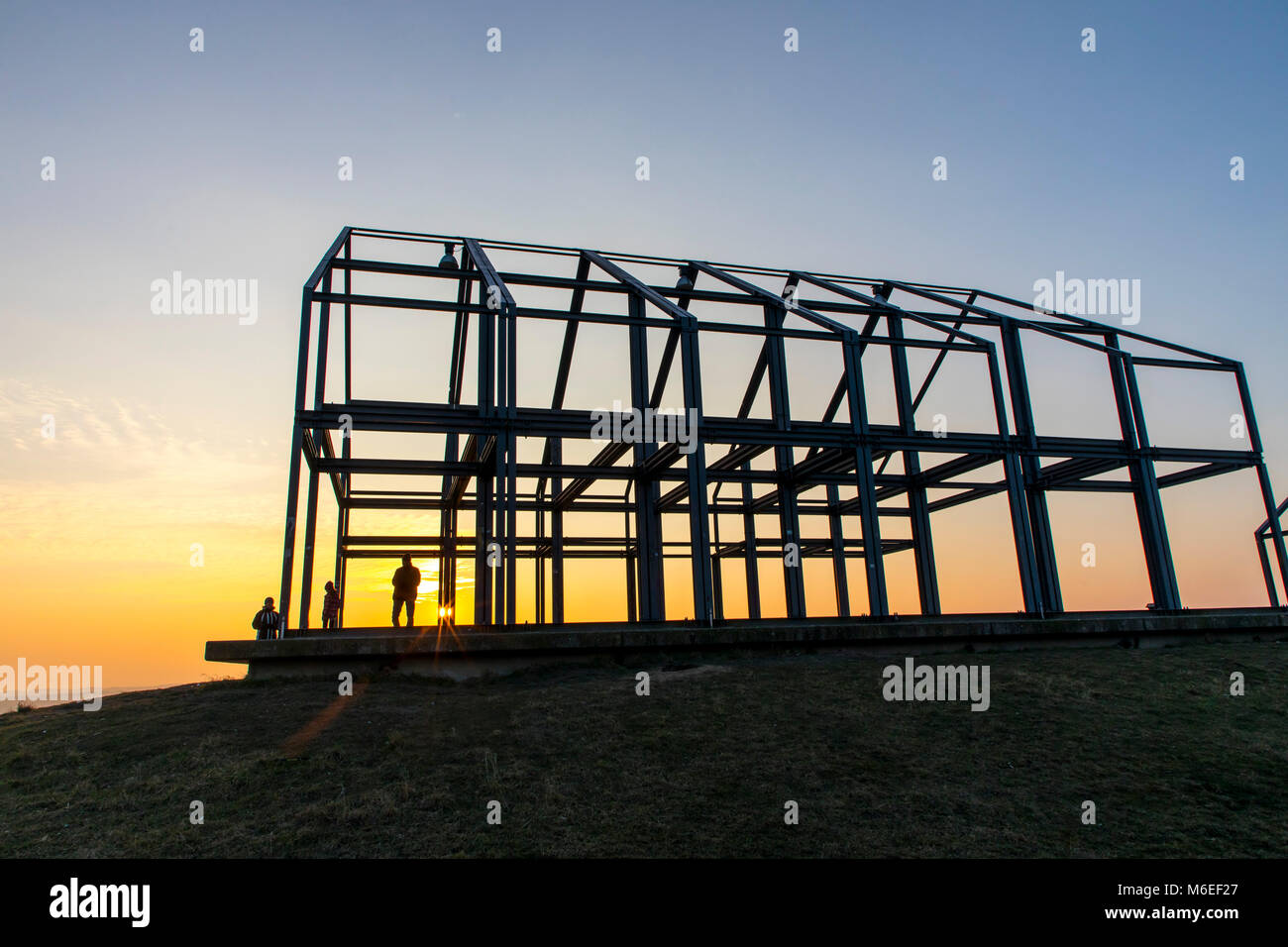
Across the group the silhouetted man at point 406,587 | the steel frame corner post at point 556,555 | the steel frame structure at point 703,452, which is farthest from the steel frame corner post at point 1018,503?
the silhouetted man at point 406,587

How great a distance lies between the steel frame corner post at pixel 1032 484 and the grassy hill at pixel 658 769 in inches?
307

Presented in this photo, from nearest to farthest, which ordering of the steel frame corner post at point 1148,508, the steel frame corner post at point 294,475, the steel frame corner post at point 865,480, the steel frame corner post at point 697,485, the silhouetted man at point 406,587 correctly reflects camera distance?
1. the steel frame corner post at point 294,475
2. the steel frame corner post at point 697,485
3. the steel frame corner post at point 865,480
4. the silhouetted man at point 406,587
5. the steel frame corner post at point 1148,508

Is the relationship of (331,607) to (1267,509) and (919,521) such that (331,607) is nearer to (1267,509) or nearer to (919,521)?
(919,521)

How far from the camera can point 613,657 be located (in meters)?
12.1

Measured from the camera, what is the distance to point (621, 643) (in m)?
12.1

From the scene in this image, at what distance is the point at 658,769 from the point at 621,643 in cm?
436

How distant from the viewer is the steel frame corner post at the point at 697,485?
14625mm

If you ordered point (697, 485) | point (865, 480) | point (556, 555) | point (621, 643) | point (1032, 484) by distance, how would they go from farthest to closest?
1. point (556, 555)
2. point (1032, 484)
3. point (865, 480)
4. point (697, 485)
5. point (621, 643)

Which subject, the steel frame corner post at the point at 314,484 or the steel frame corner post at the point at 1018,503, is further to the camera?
the steel frame corner post at the point at 1018,503

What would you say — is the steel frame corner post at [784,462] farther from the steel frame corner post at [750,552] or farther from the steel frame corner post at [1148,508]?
the steel frame corner post at [1148,508]

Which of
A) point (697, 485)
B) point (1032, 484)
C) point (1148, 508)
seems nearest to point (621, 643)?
point (697, 485)
